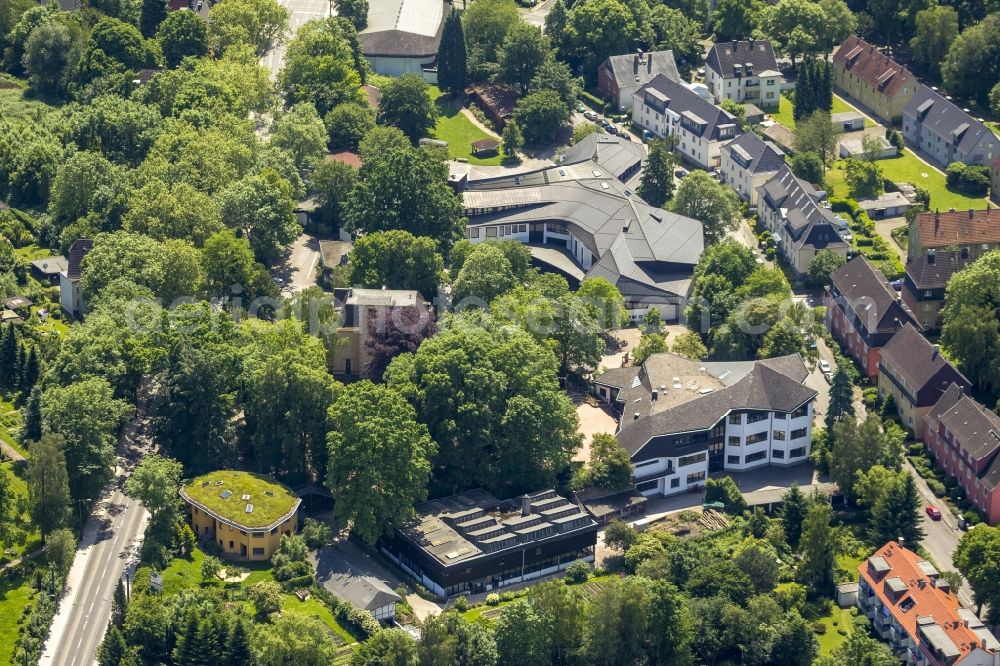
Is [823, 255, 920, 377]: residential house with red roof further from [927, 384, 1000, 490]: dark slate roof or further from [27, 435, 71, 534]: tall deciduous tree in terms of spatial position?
[27, 435, 71, 534]: tall deciduous tree

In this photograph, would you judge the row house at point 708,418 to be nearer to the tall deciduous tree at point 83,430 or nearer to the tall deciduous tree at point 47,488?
the tall deciduous tree at point 83,430

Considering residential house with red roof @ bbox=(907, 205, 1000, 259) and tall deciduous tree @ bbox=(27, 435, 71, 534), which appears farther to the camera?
residential house with red roof @ bbox=(907, 205, 1000, 259)

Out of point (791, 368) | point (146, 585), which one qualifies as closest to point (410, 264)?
point (791, 368)

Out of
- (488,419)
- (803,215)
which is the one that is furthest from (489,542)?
(803,215)

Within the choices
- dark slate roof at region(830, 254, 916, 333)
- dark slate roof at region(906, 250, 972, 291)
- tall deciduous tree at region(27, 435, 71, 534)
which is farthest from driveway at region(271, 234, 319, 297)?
dark slate roof at region(906, 250, 972, 291)

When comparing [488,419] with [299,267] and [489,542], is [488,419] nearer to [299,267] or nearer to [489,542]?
[489,542]

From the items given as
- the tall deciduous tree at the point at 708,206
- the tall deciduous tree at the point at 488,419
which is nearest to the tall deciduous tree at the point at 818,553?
the tall deciduous tree at the point at 488,419

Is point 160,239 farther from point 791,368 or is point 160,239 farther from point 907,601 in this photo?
point 907,601
